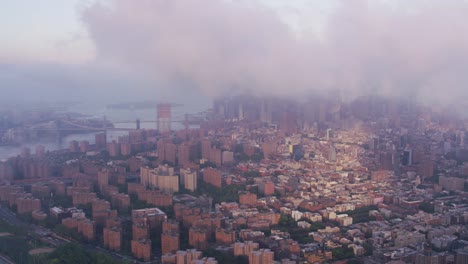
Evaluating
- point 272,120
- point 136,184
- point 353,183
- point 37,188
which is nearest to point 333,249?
point 353,183

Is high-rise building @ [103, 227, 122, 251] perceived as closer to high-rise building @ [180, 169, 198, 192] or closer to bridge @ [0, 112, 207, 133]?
high-rise building @ [180, 169, 198, 192]

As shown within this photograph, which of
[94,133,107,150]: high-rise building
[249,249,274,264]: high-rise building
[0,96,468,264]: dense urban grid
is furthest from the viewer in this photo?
[94,133,107,150]: high-rise building

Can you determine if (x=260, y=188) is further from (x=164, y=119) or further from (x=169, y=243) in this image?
(x=164, y=119)

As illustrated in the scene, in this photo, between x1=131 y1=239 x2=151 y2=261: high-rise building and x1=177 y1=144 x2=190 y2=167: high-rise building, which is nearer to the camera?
x1=131 y1=239 x2=151 y2=261: high-rise building

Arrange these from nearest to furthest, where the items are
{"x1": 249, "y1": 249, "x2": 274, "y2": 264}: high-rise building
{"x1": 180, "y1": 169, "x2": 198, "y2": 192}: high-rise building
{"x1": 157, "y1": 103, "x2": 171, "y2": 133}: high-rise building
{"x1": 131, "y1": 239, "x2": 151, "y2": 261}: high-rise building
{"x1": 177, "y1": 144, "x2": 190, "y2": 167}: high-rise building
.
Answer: {"x1": 249, "y1": 249, "x2": 274, "y2": 264}: high-rise building < {"x1": 131, "y1": 239, "x2": 151, "y2": 261}: high-rise building < {"x1": 180, "y1": 169, "x2": 198, "y2": 192}: high-rise building < {"x1": 177, "y1": 144, "x2": 190, "y2": 167}: high-rise building < {"x1": 157, "y1": 103, "x2": 171, "y2": 133}: high-rise building

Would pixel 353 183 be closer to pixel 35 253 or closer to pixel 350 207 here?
pixel 350 207

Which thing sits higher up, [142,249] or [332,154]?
[332,154]

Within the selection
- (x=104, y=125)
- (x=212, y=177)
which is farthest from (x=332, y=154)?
(x=104, y=125)

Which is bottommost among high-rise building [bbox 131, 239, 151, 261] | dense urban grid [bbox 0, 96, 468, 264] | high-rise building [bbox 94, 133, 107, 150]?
high-rise building [bbox 131, 239, 151, 261]

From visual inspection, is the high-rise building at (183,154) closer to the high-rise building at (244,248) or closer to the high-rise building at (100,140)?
the high-rise building at (100,140)

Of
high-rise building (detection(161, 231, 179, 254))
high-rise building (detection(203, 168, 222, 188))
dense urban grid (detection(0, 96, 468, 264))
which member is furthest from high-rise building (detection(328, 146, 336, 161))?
high-rise building (detection(161, 231, 179, 254))
